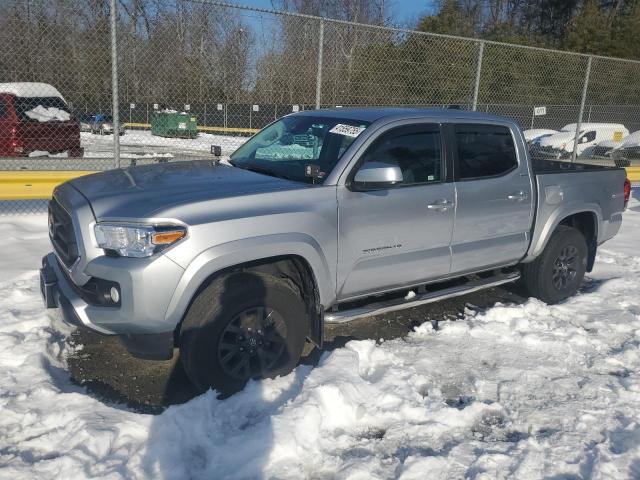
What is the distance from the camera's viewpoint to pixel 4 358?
147 inches

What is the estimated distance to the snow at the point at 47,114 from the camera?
8797mm

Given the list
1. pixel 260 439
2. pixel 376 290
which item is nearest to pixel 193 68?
pixel 376 290

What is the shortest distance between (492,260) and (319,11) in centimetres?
2089

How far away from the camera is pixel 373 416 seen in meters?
3.20

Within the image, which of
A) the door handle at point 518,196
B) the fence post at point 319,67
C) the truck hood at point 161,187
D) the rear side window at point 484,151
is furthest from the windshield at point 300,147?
the fence post at point 319,67

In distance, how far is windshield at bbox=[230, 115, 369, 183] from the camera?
3.88 metres

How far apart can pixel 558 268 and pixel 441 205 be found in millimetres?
1866

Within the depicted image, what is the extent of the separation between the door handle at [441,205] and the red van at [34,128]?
684 centimetres

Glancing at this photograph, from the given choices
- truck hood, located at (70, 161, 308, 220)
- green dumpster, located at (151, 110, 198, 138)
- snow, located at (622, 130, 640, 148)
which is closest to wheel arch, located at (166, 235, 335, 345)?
truck hood, located at (70, 161, 308, 220)

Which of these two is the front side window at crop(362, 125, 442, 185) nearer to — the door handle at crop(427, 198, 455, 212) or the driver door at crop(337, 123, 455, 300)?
the driver door at crop(337, 123, 455, 300)

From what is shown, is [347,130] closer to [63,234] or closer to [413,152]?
[413,152]

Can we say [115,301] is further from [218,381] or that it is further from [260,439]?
[260,439]

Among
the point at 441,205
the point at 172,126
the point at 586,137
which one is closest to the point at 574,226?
the point at 441,205

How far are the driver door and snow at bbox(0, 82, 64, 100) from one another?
17.4 ft
